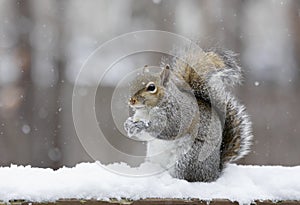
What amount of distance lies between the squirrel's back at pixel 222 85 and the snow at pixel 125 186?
271 mm

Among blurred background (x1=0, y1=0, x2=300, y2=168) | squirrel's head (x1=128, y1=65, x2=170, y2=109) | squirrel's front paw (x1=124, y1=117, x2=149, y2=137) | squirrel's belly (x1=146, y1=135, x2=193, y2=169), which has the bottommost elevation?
squirrel's belly (x1=146, y1=135, x2=193, y2=169)

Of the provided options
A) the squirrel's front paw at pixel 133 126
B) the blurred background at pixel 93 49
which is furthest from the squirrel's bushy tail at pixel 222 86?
the blurred background at pixel 93 49

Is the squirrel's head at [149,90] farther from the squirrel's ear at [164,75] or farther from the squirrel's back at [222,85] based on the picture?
the squirrel's back at [222,85]

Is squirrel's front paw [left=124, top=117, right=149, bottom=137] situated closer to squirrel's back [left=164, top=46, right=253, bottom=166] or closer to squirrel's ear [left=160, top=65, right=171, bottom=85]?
squirrel's ear [left=160, top=65, right=171, bottom=85]

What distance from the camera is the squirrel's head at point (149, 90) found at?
179cm

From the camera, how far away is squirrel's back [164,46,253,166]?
1984mm

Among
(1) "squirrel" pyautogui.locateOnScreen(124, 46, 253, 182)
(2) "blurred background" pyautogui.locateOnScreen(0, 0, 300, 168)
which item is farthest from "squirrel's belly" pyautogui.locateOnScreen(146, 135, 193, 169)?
(2) "blurred background" pyautogui.locateOnScreen(0, 0, 300, 168)

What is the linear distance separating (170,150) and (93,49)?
4302 mm

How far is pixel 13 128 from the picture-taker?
19.1 ft

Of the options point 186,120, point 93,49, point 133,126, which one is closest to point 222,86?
point 186,120

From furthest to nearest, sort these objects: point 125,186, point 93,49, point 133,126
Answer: point 93,49 < point 133,126 < point 125,186

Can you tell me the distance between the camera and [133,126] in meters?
1.78

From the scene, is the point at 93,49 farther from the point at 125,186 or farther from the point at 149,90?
the point at 125,186

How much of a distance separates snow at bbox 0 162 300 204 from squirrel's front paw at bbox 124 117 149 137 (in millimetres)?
106
